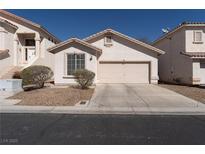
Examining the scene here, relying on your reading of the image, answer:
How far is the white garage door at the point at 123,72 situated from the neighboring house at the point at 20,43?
613 centimetres

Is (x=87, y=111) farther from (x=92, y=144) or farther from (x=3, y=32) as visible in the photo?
(x=3, y=32)

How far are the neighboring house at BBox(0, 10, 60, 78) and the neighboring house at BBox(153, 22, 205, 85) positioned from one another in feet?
45.0

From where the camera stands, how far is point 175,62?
23.1 meters

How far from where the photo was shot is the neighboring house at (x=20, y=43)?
18594 millimetres

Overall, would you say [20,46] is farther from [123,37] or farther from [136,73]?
[136,73]

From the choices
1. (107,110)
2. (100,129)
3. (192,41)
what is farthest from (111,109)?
(192,41)

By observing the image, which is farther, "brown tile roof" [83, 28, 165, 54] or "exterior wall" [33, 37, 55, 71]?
"brown tile roof" [83, 28, 165, 54]

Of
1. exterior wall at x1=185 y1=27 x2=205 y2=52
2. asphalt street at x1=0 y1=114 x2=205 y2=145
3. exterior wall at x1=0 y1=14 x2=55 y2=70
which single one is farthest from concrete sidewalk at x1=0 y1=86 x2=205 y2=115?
exterior wall at x1=185 y1=27 x2=205 y2=52

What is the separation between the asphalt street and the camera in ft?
17.3

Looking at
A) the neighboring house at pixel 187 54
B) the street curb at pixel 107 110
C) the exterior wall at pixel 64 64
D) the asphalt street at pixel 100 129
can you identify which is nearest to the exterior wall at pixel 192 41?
the neighboring house at pixel 187 54

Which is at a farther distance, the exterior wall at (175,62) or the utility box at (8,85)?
the exterior wall at (175,62)

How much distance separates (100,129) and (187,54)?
52.7ft

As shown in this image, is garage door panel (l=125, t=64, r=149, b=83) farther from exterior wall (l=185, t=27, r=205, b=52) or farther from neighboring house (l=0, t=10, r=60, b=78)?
neighboring house (l=0, t=10, r=60, b=78)

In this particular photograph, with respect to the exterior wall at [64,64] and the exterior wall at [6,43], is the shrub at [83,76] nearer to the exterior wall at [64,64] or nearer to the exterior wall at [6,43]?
the exterior wall at [64,64]
